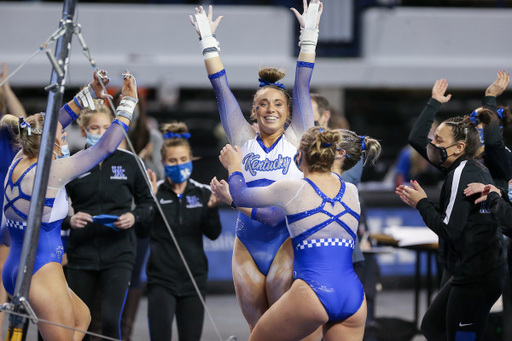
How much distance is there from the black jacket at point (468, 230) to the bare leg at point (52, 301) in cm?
209

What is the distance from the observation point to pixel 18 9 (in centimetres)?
1023

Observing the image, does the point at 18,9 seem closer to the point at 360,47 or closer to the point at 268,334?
the point at 360,47

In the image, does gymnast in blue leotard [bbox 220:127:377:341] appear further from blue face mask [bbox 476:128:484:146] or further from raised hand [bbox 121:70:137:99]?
blue face mask [bbox 476:128:484:146]

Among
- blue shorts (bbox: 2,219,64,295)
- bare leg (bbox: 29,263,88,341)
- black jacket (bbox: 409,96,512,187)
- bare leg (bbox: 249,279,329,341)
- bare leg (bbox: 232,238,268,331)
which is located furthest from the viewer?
black jacket (bbox: 409,96,512,187)

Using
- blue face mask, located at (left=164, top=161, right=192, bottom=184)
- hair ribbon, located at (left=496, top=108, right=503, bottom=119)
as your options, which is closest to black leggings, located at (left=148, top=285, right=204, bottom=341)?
blue face mask, located at (left=164, top=161, right=192, bottom=184)

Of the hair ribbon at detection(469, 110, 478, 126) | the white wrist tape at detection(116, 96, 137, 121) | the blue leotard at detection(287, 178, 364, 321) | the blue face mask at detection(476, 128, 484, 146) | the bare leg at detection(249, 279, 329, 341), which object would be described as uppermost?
the white wrist tape at detection(116, 96, 137, 121)

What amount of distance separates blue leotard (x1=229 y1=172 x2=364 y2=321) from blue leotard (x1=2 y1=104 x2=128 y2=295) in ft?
2.56

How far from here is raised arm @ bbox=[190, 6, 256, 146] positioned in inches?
131

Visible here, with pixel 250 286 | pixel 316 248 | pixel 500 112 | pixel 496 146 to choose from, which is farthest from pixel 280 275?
pixel 500 112

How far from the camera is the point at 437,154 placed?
364cm

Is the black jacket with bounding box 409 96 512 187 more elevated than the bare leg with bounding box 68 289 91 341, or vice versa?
the black jacket with bounding box 409 96 512 187

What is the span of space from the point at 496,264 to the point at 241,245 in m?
1.52

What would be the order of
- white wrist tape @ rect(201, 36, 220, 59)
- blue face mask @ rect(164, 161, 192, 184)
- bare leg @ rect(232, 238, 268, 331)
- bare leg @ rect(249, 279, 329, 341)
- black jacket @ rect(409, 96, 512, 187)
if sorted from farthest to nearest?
blue face mask @ rect(164, 161, 192, 184), black jacket @ rect(409, 96, 512, 187), white wrist tape @ rect(201, 36, 220, 59), bare leg @ rect(232, 238, 268, 331), bare leg @ rect(249, 279, 329, 341)

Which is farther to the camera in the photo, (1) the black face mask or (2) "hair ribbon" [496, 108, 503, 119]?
(2) "hair ribbon" [496, 108, 503, 119]
